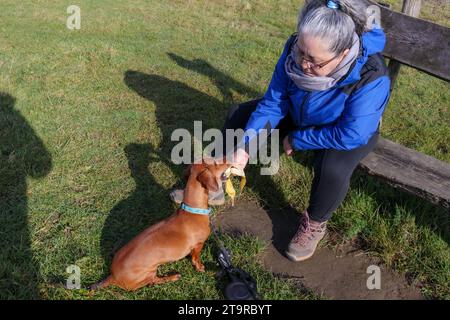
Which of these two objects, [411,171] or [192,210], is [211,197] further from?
[411,171]

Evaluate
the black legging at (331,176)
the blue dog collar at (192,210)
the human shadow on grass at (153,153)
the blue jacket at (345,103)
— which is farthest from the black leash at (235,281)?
the blue jacket at (345,103)

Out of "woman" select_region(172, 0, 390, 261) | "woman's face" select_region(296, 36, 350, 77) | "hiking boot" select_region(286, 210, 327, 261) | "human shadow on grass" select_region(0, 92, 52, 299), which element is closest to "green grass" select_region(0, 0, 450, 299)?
"human shadow on grass" select_region(0, 92, 52, 299)

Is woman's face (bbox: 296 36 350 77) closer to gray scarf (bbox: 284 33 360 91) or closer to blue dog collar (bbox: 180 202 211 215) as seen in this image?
gray scarf (bbox: 284 33 360 91)

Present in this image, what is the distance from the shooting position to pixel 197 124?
4.89m

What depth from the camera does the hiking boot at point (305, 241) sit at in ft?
10.4

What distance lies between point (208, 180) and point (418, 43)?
2226mm

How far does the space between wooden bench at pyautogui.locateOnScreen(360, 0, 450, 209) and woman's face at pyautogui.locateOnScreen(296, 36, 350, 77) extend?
2.86 ft

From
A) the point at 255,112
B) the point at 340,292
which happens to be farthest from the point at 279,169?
the point at 340,292

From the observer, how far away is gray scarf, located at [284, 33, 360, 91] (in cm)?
266

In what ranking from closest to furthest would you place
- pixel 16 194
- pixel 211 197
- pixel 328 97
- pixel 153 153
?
pixel 328 97 < pixel 211 197 < pixel 16 194 < pixel 153 153

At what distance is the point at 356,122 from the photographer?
2.79m

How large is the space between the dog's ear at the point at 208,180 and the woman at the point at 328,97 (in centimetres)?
37

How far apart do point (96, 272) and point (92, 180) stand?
1.15 m

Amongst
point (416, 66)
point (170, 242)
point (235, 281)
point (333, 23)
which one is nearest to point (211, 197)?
point (170, 242)
